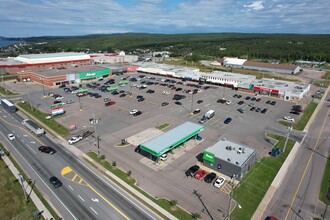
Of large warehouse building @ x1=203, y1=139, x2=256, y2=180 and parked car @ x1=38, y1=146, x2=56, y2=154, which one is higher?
large warehouse building @ x1=203, y1=139, x2=256, y2=180

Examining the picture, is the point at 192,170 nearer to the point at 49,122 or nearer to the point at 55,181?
the point at 55,181

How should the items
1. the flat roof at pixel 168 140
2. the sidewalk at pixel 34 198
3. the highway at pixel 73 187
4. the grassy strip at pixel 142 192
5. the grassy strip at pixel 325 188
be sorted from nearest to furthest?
1. the sidewalk at pixel 34 198
2. the grassy strip at pixel 142 192
3. the highway at pixel 73 187
4. the grassy strip at pixel 325 188
5. the flat roof at pixel 168 140

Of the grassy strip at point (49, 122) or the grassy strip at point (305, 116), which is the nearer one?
the grassy strip at point (49, 122)

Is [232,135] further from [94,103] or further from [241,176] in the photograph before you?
[94,103]

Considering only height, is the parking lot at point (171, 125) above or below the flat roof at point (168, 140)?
below

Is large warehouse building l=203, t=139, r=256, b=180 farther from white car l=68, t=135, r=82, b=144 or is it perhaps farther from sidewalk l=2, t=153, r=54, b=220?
white car l=68, t=135, r=82, b=144

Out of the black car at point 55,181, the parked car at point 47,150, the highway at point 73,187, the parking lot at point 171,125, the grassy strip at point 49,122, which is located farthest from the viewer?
the grassy strip at point 49,122

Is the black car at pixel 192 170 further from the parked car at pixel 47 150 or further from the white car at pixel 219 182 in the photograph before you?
the parked car at pixel 47 150

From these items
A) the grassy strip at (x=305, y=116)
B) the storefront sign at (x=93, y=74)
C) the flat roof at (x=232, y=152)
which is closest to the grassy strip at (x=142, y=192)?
the flat roof at (x=232, y=152)

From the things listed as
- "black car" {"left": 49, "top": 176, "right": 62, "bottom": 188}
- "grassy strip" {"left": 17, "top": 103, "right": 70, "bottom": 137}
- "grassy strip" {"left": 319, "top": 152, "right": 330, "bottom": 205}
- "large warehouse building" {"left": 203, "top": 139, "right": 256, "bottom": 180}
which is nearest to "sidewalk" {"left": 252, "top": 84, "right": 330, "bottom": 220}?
"large warehouse building" {"left": 203, "top": 139, "right": 256, "bottom": 180}
